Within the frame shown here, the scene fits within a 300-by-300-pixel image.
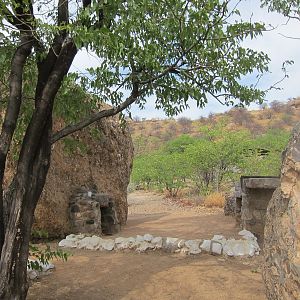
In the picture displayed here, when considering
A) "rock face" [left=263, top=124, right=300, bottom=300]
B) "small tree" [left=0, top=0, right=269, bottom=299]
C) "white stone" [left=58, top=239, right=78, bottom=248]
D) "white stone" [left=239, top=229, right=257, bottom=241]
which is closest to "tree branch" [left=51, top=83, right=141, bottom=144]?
"small tree" [left=0, top=0, right=269, bottom=299]

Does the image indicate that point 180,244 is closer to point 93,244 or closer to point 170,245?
point 170,245

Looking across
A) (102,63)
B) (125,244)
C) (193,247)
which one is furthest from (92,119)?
(125,244)

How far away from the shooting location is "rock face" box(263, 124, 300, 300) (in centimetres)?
226

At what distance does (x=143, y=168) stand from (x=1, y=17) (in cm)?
1891

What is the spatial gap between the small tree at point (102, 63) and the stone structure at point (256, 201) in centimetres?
338

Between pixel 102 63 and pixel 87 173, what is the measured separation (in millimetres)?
6697

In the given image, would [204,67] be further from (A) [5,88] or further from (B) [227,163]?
(B) [227,163]

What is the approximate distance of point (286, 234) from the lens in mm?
2395

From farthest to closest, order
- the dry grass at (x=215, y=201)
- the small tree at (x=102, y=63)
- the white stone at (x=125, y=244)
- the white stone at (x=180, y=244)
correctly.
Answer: the dry grass at (x=215, y=201) → the white stone at (x=125, y=244) → the white stone at (x=180, y=244) → the small tree at (x=102, y=63)

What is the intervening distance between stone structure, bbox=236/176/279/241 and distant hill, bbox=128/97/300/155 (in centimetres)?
2894

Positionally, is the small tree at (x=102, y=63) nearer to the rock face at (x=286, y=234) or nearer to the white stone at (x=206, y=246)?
the rock face at (x=286, y=234)

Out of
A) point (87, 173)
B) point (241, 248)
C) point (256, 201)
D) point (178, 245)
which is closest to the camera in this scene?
point (241, 248)

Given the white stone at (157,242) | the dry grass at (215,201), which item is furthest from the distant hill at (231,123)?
the white stone at (157,242)

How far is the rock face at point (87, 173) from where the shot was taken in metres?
8.54
